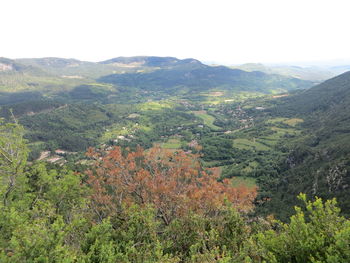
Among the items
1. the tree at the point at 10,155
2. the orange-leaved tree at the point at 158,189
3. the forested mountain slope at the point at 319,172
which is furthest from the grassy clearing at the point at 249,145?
the tree at the point at 10,155

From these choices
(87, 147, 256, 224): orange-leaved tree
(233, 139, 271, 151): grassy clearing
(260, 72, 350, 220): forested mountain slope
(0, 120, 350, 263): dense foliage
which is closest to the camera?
(0, 120, 350, 263): dense foliage

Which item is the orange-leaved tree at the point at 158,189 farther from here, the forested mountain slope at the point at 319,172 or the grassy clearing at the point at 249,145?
the grassy clearing at the point at 249,145

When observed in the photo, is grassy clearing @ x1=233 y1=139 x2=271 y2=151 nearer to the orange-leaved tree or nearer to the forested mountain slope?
the forested mountain slope

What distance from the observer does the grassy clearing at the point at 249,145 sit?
175550mm

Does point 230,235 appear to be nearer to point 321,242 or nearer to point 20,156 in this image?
point 321,242

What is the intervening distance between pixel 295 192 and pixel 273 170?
3297 cm

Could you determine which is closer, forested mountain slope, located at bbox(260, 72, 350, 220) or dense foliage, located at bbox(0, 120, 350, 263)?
dense foliage, located at bbox(0, 120, 350, 263)

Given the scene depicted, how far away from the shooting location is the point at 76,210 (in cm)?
2911

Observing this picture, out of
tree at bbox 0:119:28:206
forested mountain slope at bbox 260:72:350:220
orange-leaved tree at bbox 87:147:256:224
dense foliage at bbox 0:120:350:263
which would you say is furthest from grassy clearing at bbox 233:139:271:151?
tree at bbox 0:119:28:206

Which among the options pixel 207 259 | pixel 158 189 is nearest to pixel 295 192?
pixel 158 189

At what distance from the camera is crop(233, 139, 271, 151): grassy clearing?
17555cm

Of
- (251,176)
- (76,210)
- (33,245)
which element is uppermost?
(33,245)

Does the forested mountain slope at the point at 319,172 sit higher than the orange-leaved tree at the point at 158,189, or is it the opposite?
the orange-leaved tree at the point at 158,189

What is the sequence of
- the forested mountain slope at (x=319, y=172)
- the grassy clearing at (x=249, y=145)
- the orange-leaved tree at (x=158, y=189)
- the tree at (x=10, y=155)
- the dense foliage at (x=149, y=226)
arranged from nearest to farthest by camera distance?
the dense foliage at (x=149, y=226), the tree at (x=10, y=155), the orange-leaved tree at (x=158, y=189), the forested mountain slope at (x=319, y=172), the grassy clearing at (x=249, y=145)
